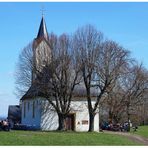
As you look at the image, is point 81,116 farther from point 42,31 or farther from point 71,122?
point 42,31

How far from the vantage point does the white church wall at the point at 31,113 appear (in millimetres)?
66062

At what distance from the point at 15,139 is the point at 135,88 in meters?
48.6

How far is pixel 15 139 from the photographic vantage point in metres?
37.4

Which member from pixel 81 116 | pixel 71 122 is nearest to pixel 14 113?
pixel 71 122

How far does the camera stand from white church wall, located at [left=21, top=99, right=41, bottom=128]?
66.1m

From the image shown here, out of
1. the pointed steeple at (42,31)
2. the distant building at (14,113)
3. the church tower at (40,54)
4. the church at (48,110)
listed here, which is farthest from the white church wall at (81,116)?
the distant building at (14,113)

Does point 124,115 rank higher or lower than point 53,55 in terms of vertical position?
lower

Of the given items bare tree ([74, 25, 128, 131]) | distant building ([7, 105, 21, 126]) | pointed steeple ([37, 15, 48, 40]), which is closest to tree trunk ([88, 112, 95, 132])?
bare tree ([74, 25, 128, 131])

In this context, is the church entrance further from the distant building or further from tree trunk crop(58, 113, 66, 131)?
the distant building

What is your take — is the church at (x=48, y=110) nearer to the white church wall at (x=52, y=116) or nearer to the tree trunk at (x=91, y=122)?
the white church wall at (x=52, y=116)

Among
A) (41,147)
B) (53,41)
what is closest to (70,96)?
(53,41)

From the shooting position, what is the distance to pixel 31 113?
69625 millimetres

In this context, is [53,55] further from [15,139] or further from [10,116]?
[10,116]

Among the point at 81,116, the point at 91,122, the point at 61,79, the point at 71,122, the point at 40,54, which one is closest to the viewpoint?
the point at 61,79
